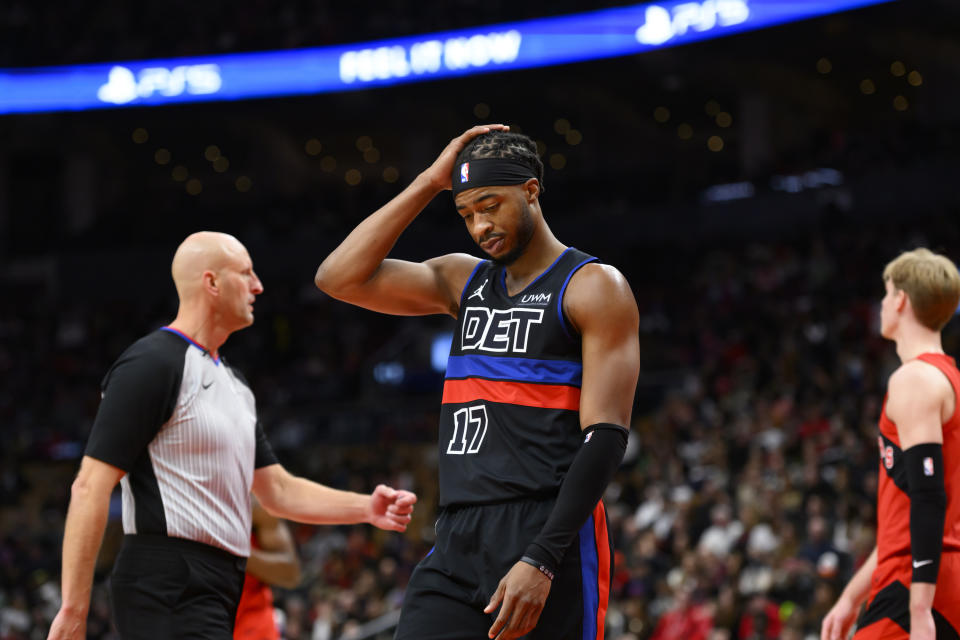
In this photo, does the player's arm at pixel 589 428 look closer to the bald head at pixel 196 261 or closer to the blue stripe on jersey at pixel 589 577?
the blue stripe on jersey at pixel 589 577

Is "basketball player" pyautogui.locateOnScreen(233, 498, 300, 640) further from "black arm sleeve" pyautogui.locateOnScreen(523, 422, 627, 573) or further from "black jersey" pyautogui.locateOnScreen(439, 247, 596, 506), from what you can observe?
A: "black arm sleeve" pyautogui.locateOnScreen(523, 422, 627, 573)

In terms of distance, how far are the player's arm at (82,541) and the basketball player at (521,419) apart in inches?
42.8

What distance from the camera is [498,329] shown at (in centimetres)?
354

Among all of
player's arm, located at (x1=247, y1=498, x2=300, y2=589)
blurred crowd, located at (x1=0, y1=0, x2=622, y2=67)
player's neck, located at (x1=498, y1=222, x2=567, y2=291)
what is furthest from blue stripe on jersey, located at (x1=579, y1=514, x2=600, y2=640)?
blurred crowd, located at (x1=0, y1=0, x2=622, y2=67)

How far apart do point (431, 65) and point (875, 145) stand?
313 inches

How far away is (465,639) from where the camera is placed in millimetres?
3250

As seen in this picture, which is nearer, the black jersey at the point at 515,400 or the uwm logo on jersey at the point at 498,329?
the black jersey at the point at 515,400

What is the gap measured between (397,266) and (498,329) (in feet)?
1.56

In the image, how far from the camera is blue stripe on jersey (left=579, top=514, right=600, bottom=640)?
11.0 ft

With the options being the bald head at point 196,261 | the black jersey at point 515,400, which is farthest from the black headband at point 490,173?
the bald head at point 196,261

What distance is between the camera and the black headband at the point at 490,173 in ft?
11.5

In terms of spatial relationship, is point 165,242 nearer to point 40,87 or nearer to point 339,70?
point 40,87

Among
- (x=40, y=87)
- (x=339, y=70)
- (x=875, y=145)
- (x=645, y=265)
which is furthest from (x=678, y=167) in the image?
(x=40, y=87)

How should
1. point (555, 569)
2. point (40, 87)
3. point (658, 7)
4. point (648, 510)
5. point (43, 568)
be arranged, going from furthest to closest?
point (40, 87), point (658, 7), point (43, 568), point (648, 510), point (555, 569)
